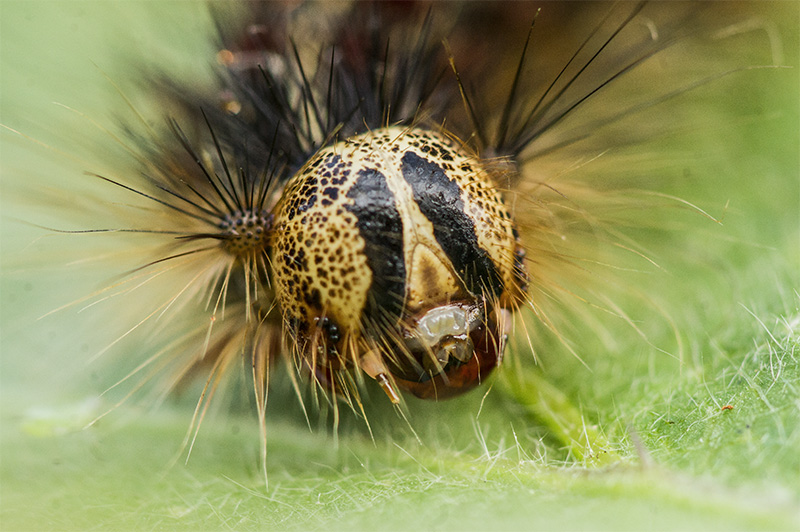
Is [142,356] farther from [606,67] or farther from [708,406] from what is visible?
[606,67]

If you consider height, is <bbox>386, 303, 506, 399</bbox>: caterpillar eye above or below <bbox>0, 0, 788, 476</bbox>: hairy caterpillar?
below

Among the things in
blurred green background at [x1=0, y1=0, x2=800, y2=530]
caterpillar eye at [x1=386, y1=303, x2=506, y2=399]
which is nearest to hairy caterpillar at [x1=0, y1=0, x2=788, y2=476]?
caterpillar eye at [x1=386, y1=303, x2=506, y2=399]

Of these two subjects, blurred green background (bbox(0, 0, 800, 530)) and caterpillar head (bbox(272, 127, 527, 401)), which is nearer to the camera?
blurred green background (bbox(0, 0, 800, 530))

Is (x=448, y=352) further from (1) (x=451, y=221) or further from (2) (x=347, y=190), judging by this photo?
(2) (x=347, y=190)

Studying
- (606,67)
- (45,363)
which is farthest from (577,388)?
(45,363)

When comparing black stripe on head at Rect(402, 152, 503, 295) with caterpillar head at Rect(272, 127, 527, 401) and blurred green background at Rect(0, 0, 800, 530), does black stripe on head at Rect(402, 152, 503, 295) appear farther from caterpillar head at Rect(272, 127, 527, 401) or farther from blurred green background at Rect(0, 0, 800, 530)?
blurred green background at Rect(0, 0, 800, 530)

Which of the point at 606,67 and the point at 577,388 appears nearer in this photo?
the point at 577,388

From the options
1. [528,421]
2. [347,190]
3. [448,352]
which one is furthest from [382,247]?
[528,421]
